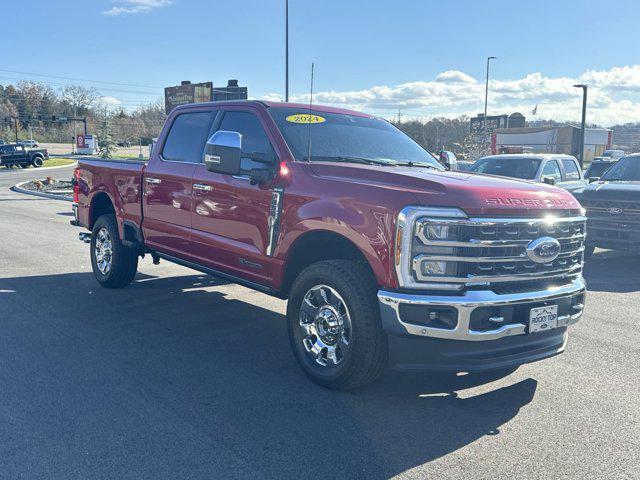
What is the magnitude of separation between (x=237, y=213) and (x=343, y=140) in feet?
3.70

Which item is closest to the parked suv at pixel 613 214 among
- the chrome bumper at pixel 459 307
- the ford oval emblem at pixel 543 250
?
the ford oval emblem at pixel 543 250

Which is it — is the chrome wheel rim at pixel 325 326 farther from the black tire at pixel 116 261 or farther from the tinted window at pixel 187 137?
the black tire at pixel 116 261

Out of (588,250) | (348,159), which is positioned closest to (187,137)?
(348,159)

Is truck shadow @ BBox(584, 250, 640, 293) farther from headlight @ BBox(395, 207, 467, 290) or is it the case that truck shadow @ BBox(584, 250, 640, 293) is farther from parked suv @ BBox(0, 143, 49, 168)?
parked suv @ BBox(0, 143, 49, 168)

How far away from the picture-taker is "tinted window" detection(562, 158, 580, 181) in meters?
12.6

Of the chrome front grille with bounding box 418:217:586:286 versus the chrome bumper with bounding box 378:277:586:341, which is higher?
the chrome front grille with bounding box 418:217:586:286

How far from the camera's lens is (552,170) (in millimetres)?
12250

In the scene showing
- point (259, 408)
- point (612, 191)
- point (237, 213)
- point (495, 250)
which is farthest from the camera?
point (612, 191)

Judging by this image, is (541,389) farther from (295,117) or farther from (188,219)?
(188,219)

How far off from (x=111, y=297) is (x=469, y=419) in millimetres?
4605

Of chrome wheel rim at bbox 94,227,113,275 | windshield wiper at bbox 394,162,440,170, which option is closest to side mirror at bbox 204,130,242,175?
windshield wiper at bbox 394,162,440,170

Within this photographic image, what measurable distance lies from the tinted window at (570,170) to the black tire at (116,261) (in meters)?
9.30

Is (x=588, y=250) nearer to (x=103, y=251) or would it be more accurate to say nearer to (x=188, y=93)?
(x=103, y=251)

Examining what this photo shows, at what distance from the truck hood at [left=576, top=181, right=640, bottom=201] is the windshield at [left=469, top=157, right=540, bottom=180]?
5.84 ft
